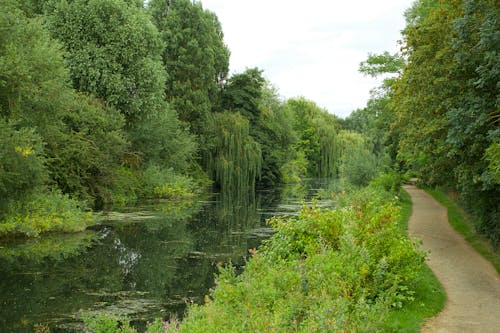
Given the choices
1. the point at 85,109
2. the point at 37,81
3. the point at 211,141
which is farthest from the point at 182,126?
the point at 37,81

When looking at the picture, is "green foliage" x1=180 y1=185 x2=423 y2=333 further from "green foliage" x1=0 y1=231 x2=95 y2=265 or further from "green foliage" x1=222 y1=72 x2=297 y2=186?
"green foliage" x1=222 y1=72 x2=297 y2=186

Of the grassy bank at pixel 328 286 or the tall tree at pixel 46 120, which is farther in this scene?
the tall tree at pixel 46 120

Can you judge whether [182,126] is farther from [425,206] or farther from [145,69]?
[425,206]

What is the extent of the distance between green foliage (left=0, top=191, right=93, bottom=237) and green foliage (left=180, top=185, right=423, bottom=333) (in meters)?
10.7

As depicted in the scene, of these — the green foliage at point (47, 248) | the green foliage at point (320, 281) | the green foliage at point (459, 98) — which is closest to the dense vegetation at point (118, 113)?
the green foliage at point (47, 248)

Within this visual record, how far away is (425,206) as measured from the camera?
27.7 metres

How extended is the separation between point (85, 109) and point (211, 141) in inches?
723

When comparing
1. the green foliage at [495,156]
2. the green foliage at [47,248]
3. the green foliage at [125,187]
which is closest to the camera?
the green foliage at [495,156]

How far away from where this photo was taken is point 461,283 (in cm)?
1111

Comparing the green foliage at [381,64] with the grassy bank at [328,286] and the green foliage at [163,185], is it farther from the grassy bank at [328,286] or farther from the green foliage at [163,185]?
the grassy bank at [328,286]

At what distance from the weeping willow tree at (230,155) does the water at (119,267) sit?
1864cm

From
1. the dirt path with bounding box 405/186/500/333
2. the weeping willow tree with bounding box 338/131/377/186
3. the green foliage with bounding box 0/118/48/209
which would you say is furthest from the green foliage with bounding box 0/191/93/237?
the weeping willow tree with bounding box 338/131/377/186

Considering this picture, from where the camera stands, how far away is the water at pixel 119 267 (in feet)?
35.8

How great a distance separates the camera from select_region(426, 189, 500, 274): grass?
14.0m
